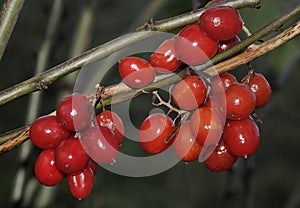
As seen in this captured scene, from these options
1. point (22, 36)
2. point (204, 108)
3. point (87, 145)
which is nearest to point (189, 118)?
point (204, 108)

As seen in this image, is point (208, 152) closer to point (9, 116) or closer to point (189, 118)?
point (189, 118)

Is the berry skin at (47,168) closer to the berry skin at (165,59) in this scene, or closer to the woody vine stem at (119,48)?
the woody vine stem at (119,48)

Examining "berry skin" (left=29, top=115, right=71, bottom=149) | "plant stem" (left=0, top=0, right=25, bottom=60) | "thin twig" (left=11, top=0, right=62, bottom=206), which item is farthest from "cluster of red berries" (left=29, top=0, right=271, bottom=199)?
"thin twig" (left=11, top=0, right=62, bottom=206)

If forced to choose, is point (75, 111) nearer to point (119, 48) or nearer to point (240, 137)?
point (119, 48)

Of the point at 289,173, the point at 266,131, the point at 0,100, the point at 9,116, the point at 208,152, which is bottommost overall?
the point at 289,173

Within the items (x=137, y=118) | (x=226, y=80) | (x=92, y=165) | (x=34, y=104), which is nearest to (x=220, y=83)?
(x=226, y=80)

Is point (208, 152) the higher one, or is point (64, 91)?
point (208, 152)

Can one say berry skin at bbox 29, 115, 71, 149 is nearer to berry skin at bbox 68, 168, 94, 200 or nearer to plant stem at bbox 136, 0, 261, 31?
berry skin at bbox 68, 168, 94, 200
